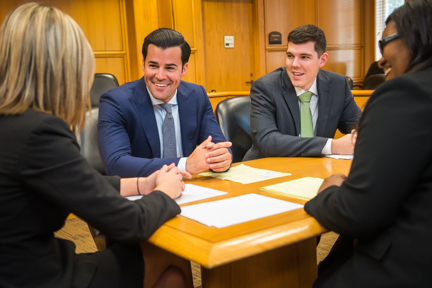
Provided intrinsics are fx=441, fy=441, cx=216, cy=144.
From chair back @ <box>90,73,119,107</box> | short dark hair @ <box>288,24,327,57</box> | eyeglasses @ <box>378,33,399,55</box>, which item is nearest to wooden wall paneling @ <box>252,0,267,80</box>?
chair back @ <box>90,73,119,107</box>

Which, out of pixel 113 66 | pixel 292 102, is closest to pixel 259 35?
pixel 113 66

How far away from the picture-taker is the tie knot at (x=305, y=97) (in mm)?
2678

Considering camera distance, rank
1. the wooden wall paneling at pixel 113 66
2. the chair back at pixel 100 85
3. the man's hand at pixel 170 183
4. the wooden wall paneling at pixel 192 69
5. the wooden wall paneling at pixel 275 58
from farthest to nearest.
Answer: the wooden wall paneling at pixel 275 58 → the wooden wall paneling at pixel 192 69 → the wooden wall paneling at pixel 113 66 → the chair back at pixel 100 85 → the man's hand at pixel 170 183

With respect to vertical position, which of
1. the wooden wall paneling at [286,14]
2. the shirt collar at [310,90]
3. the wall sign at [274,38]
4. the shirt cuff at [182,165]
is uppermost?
the wooden wall paneling at [286,14]

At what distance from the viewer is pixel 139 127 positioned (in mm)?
2221

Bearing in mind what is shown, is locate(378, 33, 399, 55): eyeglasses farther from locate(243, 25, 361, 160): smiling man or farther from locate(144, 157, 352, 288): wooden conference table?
locate(243, 25, 361, 160): smiling man

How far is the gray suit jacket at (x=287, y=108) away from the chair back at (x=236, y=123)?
0.36ft

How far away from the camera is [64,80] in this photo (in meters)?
1.16

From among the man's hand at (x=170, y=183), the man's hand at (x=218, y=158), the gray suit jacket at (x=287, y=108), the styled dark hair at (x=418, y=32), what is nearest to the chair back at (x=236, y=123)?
the gray suit jacket at (x=287, y=108)

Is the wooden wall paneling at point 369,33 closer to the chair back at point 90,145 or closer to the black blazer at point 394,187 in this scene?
the chair back at point 90,145

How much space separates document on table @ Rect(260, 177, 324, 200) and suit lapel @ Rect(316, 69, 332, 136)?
38.4 inches

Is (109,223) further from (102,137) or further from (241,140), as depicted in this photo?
(241,140)

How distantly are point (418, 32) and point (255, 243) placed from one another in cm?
68

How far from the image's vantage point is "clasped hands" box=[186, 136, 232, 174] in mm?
1885
